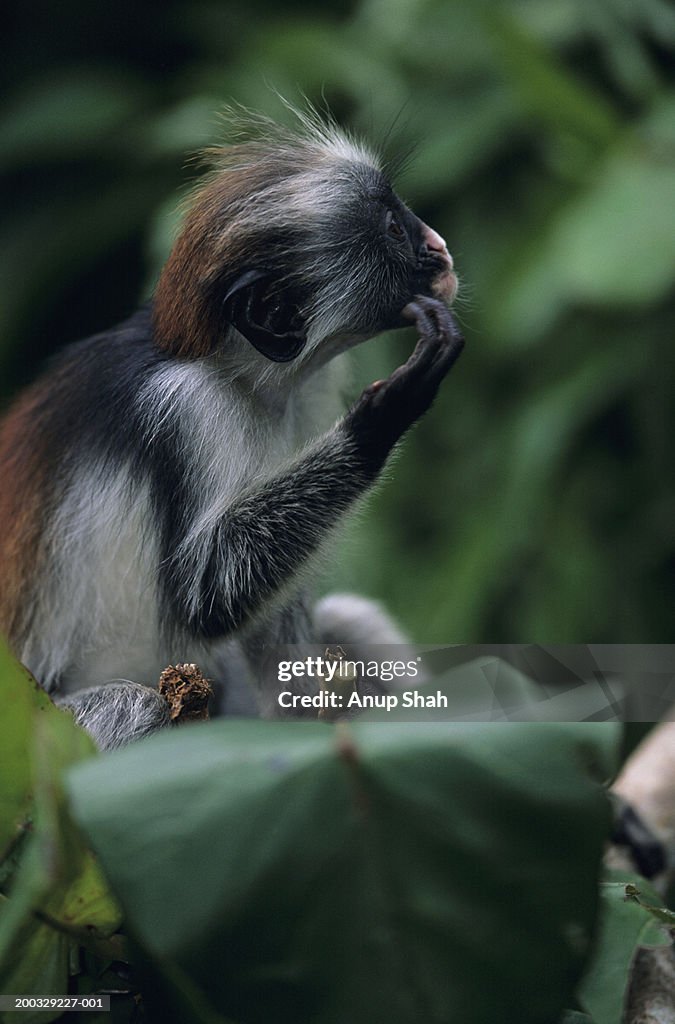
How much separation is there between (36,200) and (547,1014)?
9.04 feet

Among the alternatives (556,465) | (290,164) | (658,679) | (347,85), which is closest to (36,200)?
(347,85)

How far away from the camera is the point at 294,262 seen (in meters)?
1.07

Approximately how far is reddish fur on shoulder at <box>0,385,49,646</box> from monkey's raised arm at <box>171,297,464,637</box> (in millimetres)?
177

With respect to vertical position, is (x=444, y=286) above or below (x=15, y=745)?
above

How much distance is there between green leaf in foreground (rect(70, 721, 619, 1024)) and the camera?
1.78 ft

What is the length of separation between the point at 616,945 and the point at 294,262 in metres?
0.63

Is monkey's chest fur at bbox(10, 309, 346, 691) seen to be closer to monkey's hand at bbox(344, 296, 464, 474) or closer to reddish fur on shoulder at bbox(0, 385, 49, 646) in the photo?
reddish fur on shoulder at bbox(0, 385, 49, 646)

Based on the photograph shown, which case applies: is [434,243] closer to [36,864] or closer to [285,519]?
[285,519]

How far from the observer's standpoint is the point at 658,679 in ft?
2.79

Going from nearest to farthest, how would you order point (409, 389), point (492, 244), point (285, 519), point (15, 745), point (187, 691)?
point (15, 745), point (187, 691), point (409, 389), point (285, 519), point (492, 244)

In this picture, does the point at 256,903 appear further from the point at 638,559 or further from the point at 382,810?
the point at 638,559

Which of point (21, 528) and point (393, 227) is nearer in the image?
point (393, 227)

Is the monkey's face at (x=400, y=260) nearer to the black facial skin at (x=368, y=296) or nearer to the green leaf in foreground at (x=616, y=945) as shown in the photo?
the black facial skin at (x=368, y=296)

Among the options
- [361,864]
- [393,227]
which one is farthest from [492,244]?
[361,864]
